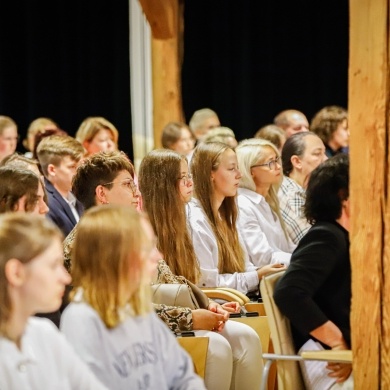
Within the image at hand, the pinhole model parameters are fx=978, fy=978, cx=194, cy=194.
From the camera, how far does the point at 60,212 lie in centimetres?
508

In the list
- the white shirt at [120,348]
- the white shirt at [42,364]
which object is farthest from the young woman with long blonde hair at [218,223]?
the white shirt at [42,364]

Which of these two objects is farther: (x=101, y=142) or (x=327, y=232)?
(x=101, y=142)

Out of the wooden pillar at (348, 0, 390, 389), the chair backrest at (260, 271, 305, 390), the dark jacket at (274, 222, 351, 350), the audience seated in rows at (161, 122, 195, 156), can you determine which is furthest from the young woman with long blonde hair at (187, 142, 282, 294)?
the audience seated in rows at (161, 122, 195, 156)

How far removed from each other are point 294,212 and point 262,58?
4906 millimetres

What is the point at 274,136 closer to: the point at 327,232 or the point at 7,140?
the point at 7,140

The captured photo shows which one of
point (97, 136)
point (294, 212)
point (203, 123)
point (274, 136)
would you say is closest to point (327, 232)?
point (294, 212)

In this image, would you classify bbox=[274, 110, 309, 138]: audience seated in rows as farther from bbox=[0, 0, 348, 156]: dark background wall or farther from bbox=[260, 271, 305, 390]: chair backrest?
bbox=[260, 271, 305, 390]: chair backrest

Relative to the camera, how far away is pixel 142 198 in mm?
4113

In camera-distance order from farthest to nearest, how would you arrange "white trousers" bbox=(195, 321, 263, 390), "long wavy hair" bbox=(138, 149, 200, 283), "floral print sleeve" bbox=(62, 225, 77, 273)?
"long wavy hair" bbox=(138, 149, 200, 283) → "white trousers" bbox=(195, 321, 263, 390) → "floral print sleeve" bbox=(62, 225, 77, 273)

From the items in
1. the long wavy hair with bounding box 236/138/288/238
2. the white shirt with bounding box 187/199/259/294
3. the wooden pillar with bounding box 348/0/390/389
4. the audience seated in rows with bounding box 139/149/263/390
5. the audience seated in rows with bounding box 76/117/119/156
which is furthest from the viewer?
the audience seated in rows with bounding box 76/117/119/156

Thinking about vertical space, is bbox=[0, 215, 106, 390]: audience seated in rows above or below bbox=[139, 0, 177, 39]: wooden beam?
below

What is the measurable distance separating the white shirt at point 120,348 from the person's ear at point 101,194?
A: 47.0 inches

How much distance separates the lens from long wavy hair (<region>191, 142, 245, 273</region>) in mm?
4574

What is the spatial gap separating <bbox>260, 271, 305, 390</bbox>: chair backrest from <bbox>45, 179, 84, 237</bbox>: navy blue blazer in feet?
6.35
